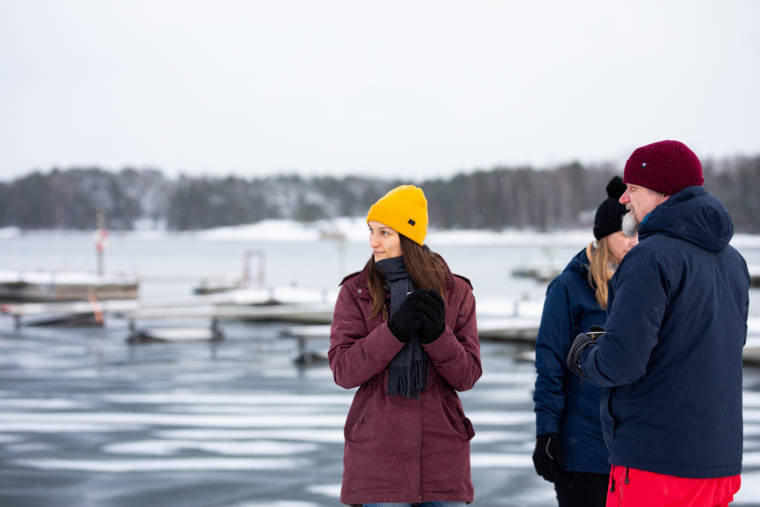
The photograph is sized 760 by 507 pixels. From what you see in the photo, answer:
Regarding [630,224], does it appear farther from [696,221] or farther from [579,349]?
[579,349]

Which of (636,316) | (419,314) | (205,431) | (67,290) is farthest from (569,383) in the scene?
(67,290)

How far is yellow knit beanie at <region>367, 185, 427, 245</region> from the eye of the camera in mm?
3061

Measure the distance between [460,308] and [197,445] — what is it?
4.76m

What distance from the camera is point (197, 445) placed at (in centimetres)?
727

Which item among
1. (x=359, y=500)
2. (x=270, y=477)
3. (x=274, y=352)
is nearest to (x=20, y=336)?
(x=274, y=352)

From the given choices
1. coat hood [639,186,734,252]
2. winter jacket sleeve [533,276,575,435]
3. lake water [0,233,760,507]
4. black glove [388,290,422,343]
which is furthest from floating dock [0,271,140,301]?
coat hood [639,186,734,252]

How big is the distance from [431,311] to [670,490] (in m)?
0.91

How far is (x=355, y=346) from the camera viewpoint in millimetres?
2953

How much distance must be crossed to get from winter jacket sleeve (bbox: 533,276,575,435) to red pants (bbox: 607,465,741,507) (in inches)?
27.5

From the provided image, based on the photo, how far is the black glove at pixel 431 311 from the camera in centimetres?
283

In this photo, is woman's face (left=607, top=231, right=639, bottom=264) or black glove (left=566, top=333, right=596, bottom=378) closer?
black glove (left=566, top=333, right=596, bottom=378)

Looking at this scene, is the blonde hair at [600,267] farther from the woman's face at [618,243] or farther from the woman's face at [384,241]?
the woman's face at [384,241]

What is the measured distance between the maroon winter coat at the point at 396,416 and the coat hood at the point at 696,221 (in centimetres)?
83

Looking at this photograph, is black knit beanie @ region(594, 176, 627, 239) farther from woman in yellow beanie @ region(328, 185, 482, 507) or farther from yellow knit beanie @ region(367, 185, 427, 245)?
yellow knit beanie @ region(367, 185, 427, 245)
